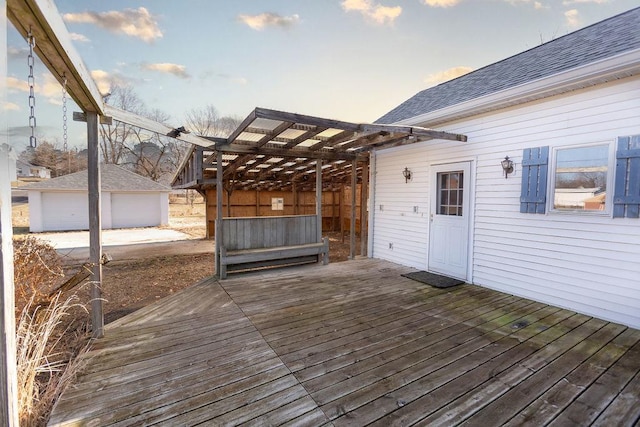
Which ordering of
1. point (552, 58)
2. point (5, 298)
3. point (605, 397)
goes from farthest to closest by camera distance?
point (552, 58) → point (605, 397) → point (5, 298)

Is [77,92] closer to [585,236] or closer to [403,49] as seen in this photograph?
[585,236]

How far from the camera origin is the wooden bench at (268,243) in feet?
16.7

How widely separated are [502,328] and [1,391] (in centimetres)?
385

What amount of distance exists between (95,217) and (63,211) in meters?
15.1

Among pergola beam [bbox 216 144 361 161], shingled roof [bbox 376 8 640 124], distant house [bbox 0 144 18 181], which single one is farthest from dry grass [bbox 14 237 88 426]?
shingled roof [bbox 376 8 640 124]

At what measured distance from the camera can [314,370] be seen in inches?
87.8

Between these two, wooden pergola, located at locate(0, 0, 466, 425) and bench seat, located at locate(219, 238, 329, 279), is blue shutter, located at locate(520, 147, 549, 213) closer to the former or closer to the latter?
wooden pergola, located at locate(0, 0, 466, 425)

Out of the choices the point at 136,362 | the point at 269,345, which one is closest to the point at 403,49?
the point at 269,345

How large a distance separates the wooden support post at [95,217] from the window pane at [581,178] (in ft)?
17.3

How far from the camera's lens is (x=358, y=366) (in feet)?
7.49

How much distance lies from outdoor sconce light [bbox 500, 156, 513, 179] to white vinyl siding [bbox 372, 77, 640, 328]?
73 mm

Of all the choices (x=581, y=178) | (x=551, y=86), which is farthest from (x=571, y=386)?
(x=551, y=86)

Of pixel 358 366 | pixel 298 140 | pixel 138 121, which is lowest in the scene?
pixel 358 366

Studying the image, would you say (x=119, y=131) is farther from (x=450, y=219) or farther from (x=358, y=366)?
(x=358, y=366)
